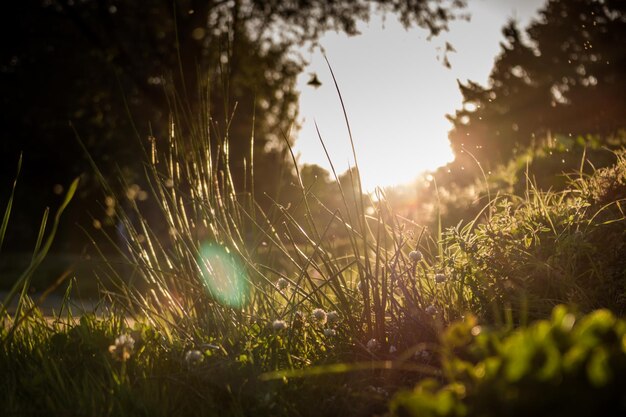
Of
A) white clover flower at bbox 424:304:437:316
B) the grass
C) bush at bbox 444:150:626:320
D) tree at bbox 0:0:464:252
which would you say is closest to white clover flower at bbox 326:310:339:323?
the grass

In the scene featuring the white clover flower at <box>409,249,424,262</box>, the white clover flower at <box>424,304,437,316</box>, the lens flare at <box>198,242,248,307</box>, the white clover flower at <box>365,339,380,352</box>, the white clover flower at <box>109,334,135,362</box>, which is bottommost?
the white clover flower at <box>365,339,380,352</box>

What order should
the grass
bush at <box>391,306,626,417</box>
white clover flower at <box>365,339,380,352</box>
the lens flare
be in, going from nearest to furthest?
bush at <box>391,306,626,417</box>
the grass
white clover flower at <box>365,339,380,352</box>
the lens flare

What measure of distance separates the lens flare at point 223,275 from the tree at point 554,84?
5.97 m

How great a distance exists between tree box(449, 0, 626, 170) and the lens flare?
19.6 ft

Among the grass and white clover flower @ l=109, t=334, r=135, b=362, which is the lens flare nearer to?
the grass

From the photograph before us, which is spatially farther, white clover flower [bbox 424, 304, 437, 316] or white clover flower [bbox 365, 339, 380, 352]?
white clover flower [bbox 424, 304, 437, 316]

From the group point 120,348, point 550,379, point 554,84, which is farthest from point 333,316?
point 554,84

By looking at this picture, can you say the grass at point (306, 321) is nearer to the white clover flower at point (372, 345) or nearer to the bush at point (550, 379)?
the white clover flower at point (372, 345)

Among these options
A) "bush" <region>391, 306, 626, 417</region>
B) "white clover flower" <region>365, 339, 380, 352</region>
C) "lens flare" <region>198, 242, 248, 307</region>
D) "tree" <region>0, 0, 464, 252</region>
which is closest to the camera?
"bush" <region>391, 306, 626, 417</region>

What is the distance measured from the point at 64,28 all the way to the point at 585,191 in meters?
16.0

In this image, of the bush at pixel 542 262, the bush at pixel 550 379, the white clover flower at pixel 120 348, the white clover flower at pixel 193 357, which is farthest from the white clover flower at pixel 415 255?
the bush at pixel 550 379

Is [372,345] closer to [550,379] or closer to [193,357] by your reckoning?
[193,357]

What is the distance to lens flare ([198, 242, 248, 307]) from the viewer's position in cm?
277

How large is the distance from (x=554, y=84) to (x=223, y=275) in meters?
21.2
